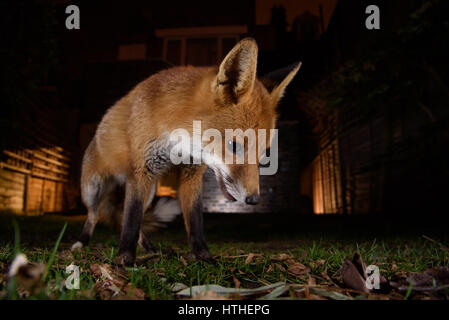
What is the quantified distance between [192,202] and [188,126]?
752 mm

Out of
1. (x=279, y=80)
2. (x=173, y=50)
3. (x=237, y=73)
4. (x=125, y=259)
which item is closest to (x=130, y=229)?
(x=125, y=259)

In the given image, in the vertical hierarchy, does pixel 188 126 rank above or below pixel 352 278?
above

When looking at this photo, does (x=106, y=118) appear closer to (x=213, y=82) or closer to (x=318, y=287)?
(x=213, y=82)

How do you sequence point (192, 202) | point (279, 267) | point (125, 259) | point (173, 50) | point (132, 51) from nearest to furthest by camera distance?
1. point (279, 267)
2. point (125, 259)
3. point (192, 202)
4. point (173, 50)
5. point (132, 51)

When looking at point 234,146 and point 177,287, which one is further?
point 234,146

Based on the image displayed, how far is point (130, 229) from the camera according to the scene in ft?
8.22

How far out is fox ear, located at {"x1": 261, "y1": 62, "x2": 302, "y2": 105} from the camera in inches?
109

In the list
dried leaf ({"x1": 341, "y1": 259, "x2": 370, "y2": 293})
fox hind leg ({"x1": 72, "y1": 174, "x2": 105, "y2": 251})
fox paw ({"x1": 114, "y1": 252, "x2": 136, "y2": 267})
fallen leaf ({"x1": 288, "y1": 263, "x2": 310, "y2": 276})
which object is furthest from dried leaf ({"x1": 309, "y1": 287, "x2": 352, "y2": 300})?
fox hind leg ({"x1": 72, "y1": 174, "x2": 105, "y2": 251})

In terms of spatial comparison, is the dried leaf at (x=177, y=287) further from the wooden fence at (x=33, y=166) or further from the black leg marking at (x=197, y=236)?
the wooden fence at (x=33, y=166)

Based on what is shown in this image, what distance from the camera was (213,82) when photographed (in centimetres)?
250

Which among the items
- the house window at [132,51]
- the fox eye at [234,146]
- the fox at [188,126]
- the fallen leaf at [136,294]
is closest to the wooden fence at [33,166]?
the house window at [132,51]

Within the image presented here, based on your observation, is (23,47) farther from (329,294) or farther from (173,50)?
(173,50)
